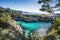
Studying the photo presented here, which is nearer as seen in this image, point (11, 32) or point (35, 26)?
point (11, 32)

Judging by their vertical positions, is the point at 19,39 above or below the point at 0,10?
below

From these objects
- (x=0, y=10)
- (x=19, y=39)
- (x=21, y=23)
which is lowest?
(x=19, y=39)

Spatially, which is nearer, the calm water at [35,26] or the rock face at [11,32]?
the rock face at [11,32]

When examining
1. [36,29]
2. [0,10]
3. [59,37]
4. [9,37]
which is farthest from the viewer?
[36,29]

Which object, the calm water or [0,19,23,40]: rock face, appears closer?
[0,19,23,40]: rock face

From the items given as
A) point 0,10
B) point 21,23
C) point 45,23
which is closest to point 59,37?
point 45,23

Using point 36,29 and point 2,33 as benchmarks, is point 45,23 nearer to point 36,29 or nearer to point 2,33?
point 36,29

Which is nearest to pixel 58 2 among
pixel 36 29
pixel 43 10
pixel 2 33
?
pixel 43 10

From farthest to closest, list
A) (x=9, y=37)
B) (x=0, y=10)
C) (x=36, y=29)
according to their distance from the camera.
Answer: (x=36, y=29)
(x=0, y=10)
(x=9, y=37)

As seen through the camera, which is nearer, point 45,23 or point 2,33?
point 2,33
